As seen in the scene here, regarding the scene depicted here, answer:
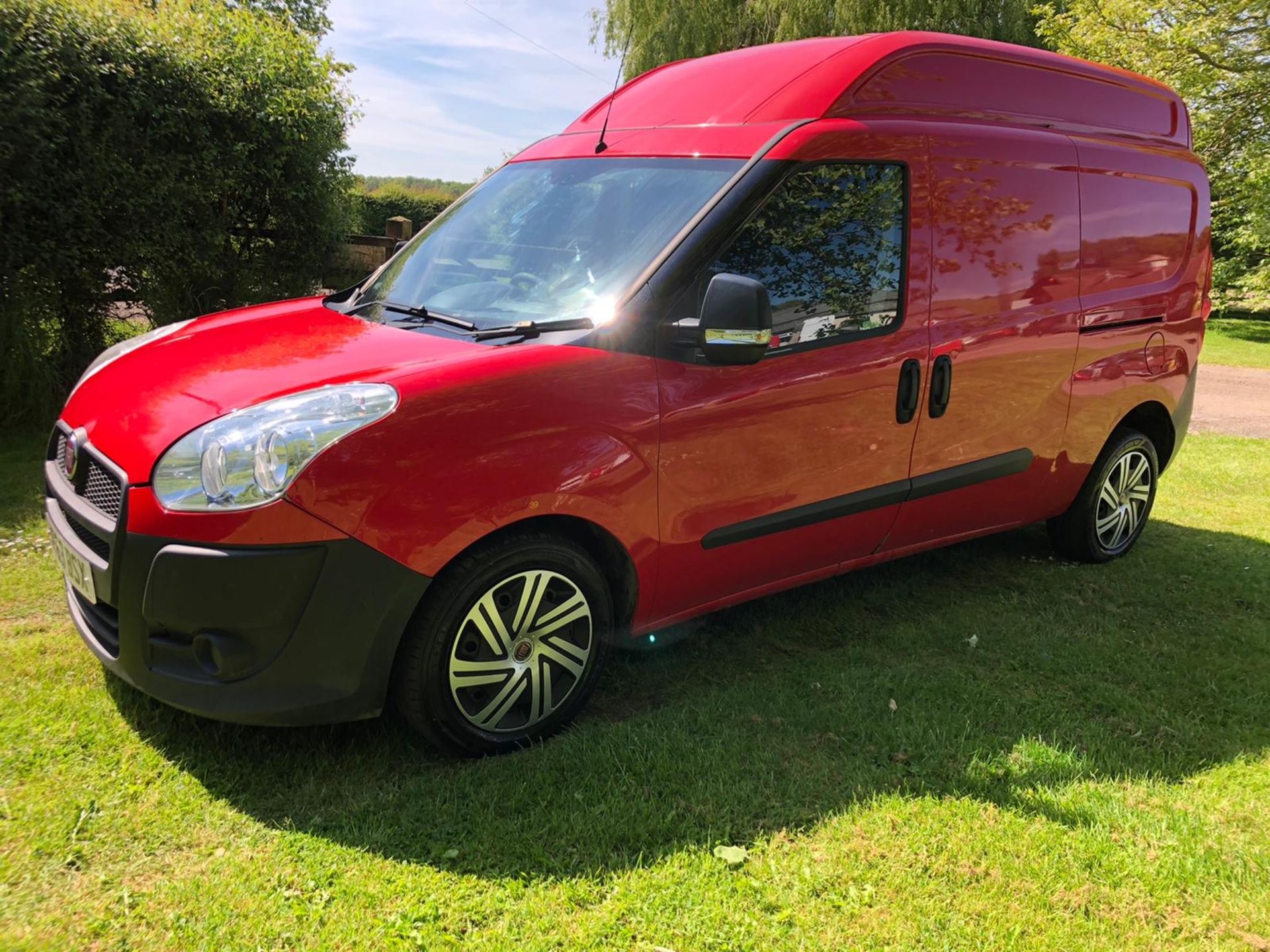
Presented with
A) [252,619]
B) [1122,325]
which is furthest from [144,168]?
[1122,325]

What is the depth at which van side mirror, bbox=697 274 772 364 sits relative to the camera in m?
2.97

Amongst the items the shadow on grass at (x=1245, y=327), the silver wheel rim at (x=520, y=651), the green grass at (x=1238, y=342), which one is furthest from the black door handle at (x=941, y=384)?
the shadow on grass at (x=1245, y=327)

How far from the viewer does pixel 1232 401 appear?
40.0 ft

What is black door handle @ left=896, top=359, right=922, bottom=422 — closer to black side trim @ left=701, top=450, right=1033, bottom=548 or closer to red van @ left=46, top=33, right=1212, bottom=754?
red van @ left=46, top=33, right=1212, bottom=754

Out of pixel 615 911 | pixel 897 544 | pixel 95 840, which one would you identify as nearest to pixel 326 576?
pixel 95 840

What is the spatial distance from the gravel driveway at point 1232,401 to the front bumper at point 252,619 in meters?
9.74

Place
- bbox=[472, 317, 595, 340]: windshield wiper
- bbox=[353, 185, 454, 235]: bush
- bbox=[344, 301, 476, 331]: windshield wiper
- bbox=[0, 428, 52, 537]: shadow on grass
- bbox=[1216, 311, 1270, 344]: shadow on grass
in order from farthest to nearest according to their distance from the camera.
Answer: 1. bbox=[353, 185, 454, 235]: bush
2. bbox=[1216, 311, 1270, 344]: shadow on grass
3. bbox=[0, 428, 52, 537]: shadow on grass
4. bbox=[344, 301, 476, 331]: windshield wiper
5. bbox=[472, 317, 595, 340]: windshield wiper

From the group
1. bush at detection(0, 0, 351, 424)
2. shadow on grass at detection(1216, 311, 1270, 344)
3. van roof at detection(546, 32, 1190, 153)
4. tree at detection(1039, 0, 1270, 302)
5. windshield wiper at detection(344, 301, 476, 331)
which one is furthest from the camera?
shadow on grass at detection(1216, 311, 1270, 344)

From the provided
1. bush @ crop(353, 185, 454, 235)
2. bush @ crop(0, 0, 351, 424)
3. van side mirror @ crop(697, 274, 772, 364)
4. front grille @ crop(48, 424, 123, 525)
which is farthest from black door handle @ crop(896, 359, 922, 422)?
bush @ crop(353, 185, 454, 235)

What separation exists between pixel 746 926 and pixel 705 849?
0.28 metres

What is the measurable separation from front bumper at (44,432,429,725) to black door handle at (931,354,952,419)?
2218mm

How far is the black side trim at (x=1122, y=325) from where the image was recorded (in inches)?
176

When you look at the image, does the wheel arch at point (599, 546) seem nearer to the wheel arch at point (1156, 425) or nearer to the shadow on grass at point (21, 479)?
the wheel arch at point (1156, 425)

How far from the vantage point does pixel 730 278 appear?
2.99 m
